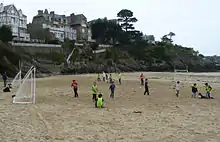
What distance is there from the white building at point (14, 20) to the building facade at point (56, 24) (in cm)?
697

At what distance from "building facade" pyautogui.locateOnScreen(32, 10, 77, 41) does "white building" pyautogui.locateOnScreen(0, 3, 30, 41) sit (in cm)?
697

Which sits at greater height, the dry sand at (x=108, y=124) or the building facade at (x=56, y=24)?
the building facade at (x=56, y=24)

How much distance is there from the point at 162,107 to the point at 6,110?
858 cm

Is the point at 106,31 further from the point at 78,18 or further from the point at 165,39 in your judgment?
the point at 165,39

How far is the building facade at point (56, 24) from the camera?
257 feet

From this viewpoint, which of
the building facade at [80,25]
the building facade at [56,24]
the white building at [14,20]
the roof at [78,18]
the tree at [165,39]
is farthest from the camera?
the tree at [165,39]

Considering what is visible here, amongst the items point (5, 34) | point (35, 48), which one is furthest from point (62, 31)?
point (5, 34)

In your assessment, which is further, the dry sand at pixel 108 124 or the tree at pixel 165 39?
the tree at pixel 165 39

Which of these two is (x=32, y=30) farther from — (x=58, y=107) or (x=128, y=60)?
(x=58, y=107)

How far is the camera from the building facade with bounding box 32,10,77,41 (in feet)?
257

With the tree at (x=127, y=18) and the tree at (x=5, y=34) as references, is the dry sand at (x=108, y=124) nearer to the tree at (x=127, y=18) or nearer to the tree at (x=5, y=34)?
the tree at (x=5, y=34)

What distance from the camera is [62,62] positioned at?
6069 cm

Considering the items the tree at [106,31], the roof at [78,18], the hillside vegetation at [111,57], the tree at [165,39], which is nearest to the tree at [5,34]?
the hillside vegetation at [111,57]

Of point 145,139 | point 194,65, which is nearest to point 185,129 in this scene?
point 145,139
